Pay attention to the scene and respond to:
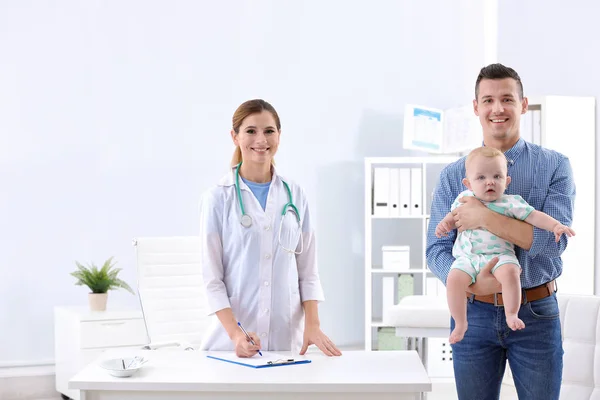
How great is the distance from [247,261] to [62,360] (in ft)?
8.52

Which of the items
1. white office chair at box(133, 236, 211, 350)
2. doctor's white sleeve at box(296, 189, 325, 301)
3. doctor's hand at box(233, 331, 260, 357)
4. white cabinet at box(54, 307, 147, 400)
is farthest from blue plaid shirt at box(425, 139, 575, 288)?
white cabinet at box(54, 307, 147, 400)

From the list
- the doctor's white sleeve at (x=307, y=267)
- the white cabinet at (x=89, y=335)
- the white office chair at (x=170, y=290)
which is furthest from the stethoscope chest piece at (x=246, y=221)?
the white cabinet at (x=89, y=335)

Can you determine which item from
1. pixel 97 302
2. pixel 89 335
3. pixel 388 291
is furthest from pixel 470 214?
pixel 388 291

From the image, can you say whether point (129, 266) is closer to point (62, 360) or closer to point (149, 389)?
point (62, 360)

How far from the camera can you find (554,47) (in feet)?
17.4

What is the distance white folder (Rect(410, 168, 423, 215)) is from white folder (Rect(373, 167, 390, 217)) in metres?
0.17

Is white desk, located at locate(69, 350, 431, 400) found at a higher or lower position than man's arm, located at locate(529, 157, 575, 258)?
lower

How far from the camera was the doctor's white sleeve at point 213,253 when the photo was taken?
7.84 ft

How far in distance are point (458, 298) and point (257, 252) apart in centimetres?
70

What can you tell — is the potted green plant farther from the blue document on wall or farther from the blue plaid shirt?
the blue plaid shirt

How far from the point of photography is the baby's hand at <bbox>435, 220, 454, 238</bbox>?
6.82 feet

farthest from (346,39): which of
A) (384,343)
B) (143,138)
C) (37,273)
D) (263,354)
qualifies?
(263,354)

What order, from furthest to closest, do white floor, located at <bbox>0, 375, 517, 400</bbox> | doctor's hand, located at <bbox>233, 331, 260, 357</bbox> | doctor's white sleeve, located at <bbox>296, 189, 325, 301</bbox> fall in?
white floor, located at <bbox>0, 375, 517, 400</bbox> < doctor's white sleeve, located at <bbox>296, 189, 325, 301</bbox> < doctor's hand, located at <bbox>233, 331, 260, 357</bbox>

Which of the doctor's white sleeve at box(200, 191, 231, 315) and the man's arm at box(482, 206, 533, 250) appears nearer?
the man's arm at box(482, 206, 533, 250)
